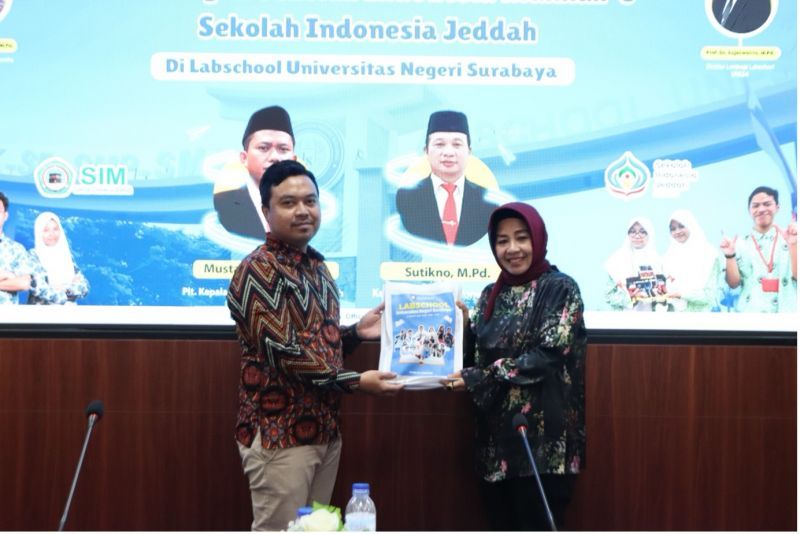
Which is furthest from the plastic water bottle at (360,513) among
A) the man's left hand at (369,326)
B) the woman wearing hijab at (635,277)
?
the woman wearing hijab at (635,277)

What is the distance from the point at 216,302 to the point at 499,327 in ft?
3.72

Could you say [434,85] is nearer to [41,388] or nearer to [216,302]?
[216,302]

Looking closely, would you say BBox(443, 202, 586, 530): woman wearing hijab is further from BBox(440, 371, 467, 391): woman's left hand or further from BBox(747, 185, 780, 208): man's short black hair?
BBox(747, 185, 780, 208): man's short black hair

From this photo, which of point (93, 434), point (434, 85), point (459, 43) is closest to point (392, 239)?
point (434, 85)

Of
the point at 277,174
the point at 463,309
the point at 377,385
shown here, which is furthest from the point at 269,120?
the point at 377,385

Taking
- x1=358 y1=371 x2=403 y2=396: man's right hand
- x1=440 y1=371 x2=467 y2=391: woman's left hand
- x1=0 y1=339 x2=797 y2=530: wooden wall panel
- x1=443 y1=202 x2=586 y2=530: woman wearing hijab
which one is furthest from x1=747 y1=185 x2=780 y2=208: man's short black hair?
x1=358 y1=371 x2=403 y2=396: man's right hand

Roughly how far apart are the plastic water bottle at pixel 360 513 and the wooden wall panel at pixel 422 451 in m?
0.89

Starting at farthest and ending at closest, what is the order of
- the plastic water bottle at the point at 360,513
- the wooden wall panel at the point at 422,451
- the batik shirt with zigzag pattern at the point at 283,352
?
1. the wooden wall panel at the point at 422,451
2. the batik shirt with zigzag pattern at the point at 283,352
3. the plastic water bottle at the point at 360,513

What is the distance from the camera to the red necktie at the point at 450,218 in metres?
3.04

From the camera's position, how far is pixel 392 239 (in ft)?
9.93

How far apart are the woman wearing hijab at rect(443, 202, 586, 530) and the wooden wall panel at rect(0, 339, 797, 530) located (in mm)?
544

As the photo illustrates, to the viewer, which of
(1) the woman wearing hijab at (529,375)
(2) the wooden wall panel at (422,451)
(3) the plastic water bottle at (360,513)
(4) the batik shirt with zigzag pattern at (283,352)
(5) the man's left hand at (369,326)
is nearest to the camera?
(3) the plastic water bottle at (360,513)

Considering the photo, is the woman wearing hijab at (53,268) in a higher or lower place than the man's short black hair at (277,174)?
lower

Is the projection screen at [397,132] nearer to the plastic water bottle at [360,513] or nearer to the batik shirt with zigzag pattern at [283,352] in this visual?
the batik shirt with zigzag pattern at [283,352]
